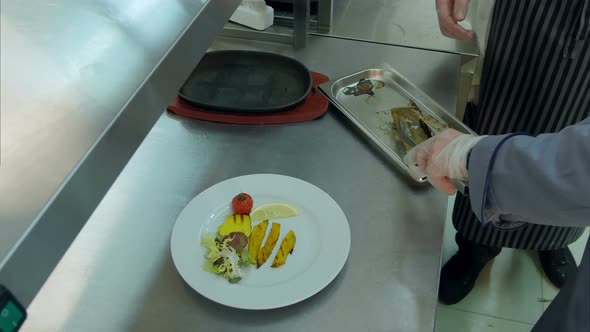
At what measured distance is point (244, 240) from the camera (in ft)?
2.38

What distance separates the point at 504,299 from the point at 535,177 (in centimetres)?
97

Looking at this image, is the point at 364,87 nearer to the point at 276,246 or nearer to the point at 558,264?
the point at 276,246

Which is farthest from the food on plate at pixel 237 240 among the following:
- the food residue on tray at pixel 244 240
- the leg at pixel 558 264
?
the leg at pixel 558 264

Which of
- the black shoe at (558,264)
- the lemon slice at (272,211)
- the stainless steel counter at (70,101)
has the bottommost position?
the black shoe at (558,264)

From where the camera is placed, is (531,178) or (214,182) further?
(214,182)

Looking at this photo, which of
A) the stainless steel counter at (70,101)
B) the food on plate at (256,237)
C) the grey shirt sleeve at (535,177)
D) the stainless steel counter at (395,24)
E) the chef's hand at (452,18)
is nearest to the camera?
the stainless steel counter at (70,101)

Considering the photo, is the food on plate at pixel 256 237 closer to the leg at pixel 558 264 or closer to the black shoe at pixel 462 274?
the black shoe at pixel 462 274

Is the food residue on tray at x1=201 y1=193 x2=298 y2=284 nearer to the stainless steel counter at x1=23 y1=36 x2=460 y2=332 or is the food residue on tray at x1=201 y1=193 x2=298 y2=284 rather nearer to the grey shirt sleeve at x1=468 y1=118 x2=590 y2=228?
the stainless steel counter at x1=23 y1=36 x2=460 y2=332

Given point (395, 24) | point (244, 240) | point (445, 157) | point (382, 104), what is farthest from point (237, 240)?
point (395, 24)

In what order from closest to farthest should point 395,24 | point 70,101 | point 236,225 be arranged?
point 70,101, point 236,225, point 395,24

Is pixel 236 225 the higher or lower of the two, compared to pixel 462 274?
higher

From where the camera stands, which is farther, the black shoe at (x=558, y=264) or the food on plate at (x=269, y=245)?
the black shoe at (x=558, y=264)

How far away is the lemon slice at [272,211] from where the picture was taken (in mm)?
780

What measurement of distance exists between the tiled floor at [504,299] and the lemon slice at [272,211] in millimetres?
852
